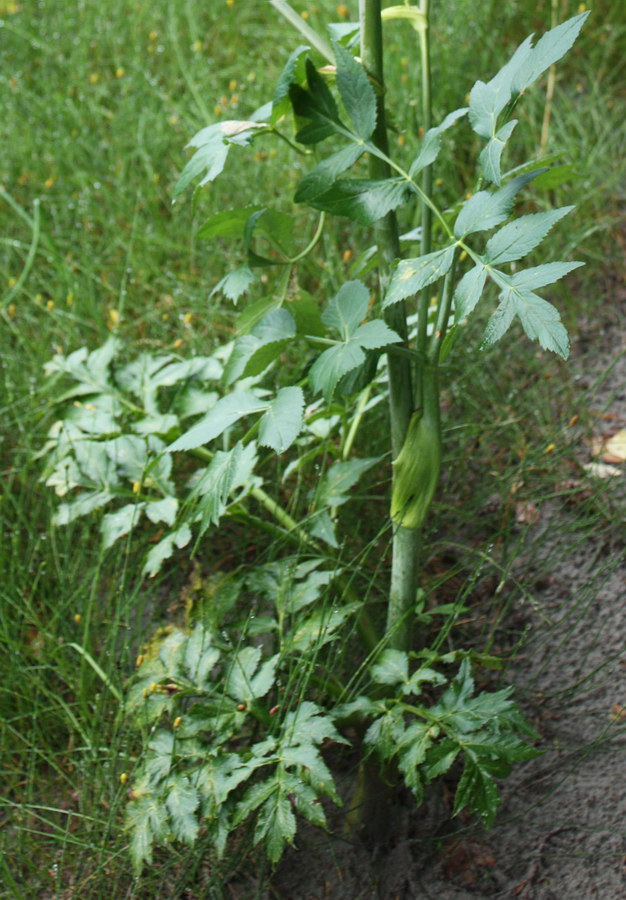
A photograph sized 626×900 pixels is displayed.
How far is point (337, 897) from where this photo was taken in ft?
5.12

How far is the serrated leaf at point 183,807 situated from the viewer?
1.33m

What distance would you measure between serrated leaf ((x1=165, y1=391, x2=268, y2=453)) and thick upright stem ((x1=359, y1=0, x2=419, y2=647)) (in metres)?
0.21

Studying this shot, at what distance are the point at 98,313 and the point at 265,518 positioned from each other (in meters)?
0.89

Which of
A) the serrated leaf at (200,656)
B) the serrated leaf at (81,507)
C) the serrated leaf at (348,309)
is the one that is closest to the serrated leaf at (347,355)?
the serrated leaf at (348,309)

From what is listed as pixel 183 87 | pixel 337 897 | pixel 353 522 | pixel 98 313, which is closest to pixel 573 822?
pixel 337 897

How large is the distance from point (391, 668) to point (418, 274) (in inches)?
23.9

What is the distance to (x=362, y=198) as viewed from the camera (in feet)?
4.06

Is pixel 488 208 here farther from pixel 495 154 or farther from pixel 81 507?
pixel 81 507

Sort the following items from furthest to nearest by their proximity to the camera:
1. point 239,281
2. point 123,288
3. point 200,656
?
point 123,288, point 200,656, point 239,281

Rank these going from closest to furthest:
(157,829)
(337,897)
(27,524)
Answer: (157,829) < (337,897) < (27,524)

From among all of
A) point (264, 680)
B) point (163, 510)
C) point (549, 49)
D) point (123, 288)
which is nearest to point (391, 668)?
point (264, 680)

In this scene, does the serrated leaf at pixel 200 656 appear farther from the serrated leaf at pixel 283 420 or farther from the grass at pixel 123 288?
the serrated leaf at pixel 283 420

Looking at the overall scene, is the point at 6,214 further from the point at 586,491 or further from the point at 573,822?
the point at 573,822

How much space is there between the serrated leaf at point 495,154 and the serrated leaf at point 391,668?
2.33 ft
